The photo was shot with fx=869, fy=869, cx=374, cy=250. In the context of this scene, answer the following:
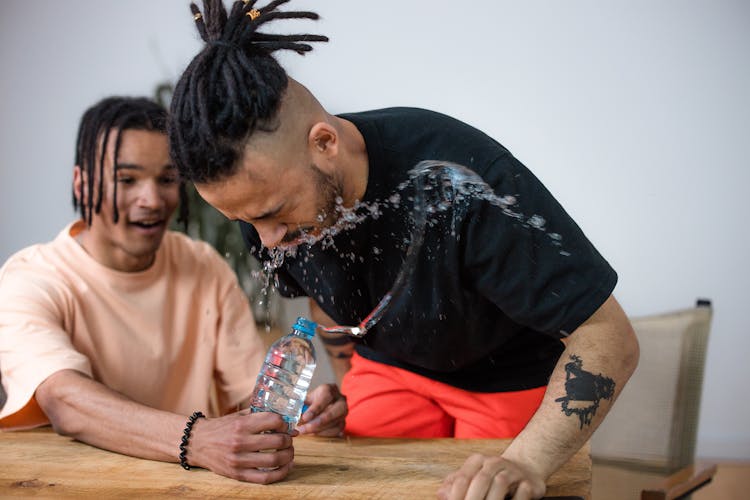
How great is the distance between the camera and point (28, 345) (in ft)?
4.99

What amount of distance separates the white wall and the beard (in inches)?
41.3

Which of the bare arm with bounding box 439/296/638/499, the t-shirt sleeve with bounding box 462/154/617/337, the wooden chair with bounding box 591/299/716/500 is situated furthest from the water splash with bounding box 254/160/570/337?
the wooden chair with bounding box 591/299/716/500

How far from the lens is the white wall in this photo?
6.97 feet

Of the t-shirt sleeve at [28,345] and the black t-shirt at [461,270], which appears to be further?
the t-shirt sleeve at [28,345]

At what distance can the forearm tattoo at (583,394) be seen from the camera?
1.13 meters

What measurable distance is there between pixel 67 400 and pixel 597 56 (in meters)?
1.46

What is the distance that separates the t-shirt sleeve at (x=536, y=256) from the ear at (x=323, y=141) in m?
0.21

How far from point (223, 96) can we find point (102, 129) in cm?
75

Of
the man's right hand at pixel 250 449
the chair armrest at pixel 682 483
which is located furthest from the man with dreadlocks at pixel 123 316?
the chair armrest at pixel 682 483

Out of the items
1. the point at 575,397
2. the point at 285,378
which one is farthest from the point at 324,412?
the point at 575,397

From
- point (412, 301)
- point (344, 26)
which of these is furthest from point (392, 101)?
point (412, 301)

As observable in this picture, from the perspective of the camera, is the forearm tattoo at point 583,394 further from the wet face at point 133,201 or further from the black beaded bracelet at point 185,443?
the wet face at point 133,201

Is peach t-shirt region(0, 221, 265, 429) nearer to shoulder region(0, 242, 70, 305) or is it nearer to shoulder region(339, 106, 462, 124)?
shoulder region(0, 242, 70, 305)

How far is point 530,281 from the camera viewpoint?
1.14 metres
